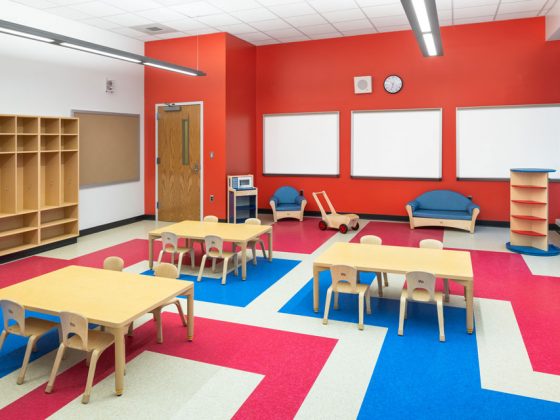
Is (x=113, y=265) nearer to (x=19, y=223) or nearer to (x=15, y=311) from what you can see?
(x=15, y=311)

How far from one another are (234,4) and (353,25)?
2.58m

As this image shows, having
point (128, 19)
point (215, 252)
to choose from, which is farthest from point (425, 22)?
point (128, 19)

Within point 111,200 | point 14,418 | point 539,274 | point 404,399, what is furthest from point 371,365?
point 111,200

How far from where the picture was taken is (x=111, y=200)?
940cm

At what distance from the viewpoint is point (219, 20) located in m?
8.55

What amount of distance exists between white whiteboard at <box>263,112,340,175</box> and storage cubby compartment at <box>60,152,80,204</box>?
14.4 ft

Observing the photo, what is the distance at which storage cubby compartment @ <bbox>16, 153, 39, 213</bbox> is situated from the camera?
719cm

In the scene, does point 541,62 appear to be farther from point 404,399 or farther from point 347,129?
point 404,399

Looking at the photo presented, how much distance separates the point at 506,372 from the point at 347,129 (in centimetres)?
726

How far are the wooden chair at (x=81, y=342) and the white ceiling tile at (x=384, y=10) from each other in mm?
6755

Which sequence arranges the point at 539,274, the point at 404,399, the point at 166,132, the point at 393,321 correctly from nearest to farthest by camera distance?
the point at 404,399 < the point at 393,321 < the point at 539,274 < the point at 166,132

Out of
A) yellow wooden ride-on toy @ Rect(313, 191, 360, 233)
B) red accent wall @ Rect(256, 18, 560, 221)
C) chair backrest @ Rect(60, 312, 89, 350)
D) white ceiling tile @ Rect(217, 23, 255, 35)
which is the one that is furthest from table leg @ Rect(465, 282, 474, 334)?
white ceiling tile @ Rect(217, 23, 255, 35)

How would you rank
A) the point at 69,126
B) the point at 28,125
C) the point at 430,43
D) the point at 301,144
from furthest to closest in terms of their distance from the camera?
the point at 301,144
the point at 69,126
the point at 28,125
the point at 430,43

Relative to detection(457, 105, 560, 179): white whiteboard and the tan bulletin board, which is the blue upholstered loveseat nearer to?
detection(457, 105, 560, 179): white whiteboard
